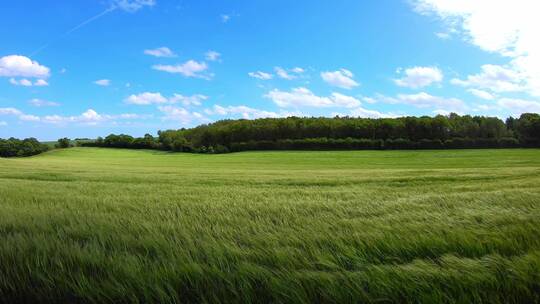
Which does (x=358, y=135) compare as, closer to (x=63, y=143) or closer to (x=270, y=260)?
(x=63, y=143)

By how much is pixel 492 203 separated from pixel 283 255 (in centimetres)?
440

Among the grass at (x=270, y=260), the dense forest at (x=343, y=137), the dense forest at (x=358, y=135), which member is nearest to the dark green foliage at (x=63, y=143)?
the dense forest at (x=343, y=137)

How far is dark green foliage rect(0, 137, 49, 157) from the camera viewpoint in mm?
92875

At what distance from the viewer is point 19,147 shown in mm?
94188

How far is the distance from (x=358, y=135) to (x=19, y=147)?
81.3m

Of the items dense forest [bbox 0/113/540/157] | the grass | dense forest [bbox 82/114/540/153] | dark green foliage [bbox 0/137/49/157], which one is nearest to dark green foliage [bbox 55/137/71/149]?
dense forest [bbox 0/113/540/157]

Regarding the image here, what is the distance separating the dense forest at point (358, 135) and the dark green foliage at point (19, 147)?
17445 millimetres

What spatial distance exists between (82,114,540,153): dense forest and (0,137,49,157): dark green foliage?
17445mm

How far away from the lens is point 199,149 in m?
105

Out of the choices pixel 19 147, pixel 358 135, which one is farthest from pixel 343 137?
pixel 19 147

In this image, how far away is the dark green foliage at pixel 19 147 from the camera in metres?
92.9

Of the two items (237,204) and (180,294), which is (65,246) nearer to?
(180,294)

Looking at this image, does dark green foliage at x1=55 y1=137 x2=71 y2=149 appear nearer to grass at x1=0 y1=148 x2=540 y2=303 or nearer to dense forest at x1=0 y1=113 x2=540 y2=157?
dense forest at x1=0 y1=113 x2=540 y2=157

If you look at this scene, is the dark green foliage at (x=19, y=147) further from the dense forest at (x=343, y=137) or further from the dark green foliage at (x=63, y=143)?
the dark green foliage at (x=63, y=143)
